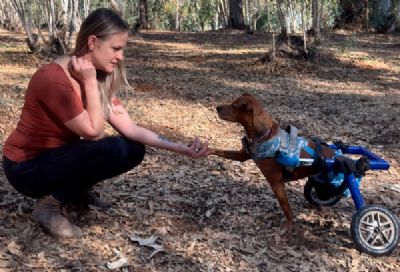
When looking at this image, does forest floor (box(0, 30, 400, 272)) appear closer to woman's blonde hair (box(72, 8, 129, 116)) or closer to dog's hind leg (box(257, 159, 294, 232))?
dog's hind leg (box(257, 159, 294, 232))

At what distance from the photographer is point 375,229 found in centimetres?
319

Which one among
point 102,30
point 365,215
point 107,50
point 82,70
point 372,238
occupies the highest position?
point 102,30

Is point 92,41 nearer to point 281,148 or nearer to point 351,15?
point 281,148

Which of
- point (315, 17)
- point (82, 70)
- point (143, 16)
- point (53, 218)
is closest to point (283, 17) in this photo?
point (315, 17)

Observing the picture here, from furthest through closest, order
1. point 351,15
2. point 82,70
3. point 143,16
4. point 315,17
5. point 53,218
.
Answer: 1. point 143,16
2. point 351,15
3. point 315,17
4. point 53,218
5. point 82,70

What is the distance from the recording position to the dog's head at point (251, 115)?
3.21 m

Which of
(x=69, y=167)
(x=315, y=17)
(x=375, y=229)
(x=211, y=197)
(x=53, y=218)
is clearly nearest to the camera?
(x=69, y=167)

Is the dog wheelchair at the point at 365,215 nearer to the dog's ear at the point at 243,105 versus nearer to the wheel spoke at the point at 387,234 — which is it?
the wheel spoke at the point at 387,234

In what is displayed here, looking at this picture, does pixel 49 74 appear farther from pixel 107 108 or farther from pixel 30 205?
pixel 30 205

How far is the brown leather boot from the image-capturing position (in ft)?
10.2

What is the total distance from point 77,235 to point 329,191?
5.88ft

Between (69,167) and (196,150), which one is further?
(196,150)

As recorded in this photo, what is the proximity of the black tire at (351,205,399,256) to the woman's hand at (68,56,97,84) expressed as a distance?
1.89 metres

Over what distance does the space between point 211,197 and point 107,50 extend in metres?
1.67
